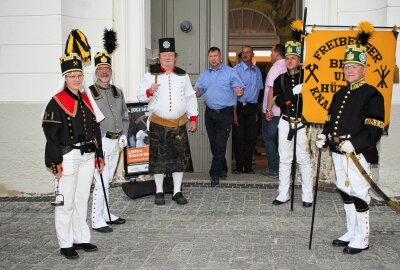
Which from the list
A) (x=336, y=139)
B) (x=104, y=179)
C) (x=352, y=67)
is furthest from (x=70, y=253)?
(x=352, y=67)

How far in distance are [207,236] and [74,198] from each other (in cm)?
153

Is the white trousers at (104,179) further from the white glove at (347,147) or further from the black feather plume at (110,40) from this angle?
the white glove at (347,147)

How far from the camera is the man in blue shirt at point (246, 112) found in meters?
9.44

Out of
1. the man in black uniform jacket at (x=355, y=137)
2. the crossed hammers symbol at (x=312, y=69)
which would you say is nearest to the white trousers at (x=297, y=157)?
the crossed hammers symbol at (x=312, y=69)

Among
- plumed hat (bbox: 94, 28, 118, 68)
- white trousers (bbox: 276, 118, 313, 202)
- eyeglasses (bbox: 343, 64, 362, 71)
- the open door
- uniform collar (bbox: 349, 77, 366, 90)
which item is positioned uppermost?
the open door

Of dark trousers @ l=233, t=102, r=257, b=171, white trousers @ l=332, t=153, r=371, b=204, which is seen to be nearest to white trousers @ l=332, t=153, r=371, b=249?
white trousers @ l=332, t=153, r=371, b=204

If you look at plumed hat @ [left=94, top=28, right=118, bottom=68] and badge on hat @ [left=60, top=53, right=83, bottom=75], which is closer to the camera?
badge on hat @ [left=60, top=53, right=83, bottom=75]

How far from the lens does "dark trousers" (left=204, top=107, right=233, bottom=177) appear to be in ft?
28.3

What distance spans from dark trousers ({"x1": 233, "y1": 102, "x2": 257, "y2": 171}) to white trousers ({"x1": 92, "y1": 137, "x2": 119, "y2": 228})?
3361 mm

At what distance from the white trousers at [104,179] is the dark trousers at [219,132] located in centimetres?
232

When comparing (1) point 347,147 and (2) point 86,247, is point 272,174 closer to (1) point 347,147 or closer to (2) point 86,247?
(1) point 347,147

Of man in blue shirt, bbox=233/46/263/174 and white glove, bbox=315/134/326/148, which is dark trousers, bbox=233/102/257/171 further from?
white glove, bbox=315/134/326/148

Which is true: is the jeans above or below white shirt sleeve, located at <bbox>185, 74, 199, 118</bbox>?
below

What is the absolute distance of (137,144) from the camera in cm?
786
